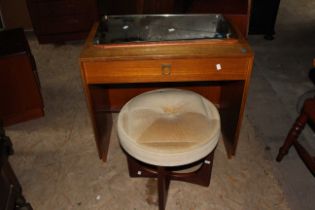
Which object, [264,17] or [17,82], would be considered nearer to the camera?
[17,82]

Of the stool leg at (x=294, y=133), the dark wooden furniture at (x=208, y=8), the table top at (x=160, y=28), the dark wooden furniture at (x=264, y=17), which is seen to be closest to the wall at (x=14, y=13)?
the dark wooden furniture at (x=208, y=8)

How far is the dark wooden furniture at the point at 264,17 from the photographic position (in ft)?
10.2

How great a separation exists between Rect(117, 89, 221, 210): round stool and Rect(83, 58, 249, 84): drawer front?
0.11 meters

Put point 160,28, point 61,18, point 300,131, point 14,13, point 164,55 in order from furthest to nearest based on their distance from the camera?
point 14,13, point 61,18, point 300,131, point 160,28, point 164,55

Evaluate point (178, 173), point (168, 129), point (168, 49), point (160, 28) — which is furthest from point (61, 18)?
point (168, 129)

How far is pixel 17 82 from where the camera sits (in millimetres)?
1922

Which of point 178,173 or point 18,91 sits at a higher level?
point 18,91

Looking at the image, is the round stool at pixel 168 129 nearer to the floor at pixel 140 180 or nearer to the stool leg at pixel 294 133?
the floor at pixel 140 180

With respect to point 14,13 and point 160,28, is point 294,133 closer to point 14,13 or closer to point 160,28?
point 160,28

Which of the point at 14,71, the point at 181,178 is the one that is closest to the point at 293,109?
the point at 181,178

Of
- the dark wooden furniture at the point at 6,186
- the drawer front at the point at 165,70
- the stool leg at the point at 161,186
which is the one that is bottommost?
the stool leg at the point at 161,186

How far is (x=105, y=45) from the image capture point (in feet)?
4.38

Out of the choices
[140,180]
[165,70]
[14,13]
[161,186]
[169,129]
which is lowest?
[140,180]

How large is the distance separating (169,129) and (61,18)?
2415 mm
